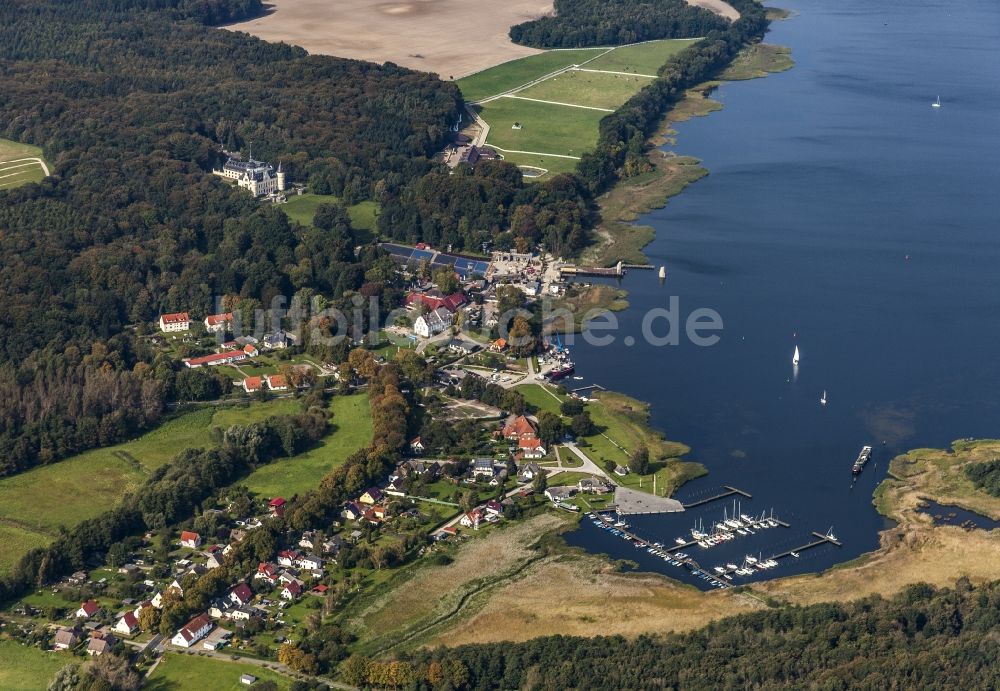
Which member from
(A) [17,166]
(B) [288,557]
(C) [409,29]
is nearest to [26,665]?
(B) [288,557]

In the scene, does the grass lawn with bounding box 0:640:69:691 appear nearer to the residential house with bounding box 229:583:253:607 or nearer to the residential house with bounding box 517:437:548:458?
the residential house with bounding box 229:583:253:607

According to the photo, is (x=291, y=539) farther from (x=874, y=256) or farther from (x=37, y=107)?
(x=37, y=107)

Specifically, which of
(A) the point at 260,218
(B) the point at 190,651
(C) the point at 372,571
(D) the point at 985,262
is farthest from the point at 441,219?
(B) the point at 190,651

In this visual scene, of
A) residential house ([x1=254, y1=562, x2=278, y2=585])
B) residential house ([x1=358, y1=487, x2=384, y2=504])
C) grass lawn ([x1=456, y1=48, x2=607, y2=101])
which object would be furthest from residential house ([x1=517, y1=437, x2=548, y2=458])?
grass lawn ([x1=456, y1=48, x2=607, y2=101])

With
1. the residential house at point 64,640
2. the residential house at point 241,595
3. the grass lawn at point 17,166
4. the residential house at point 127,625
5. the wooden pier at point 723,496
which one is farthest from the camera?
the grass lawn at point 17,166

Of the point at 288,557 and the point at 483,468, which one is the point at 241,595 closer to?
the point at 288,557

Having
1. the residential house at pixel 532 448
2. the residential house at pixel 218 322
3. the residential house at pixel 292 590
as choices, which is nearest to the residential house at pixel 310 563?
the residential house at pixel 292 590

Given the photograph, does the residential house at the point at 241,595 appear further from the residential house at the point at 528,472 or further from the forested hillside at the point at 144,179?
the forested hillside at the point at 144,179
